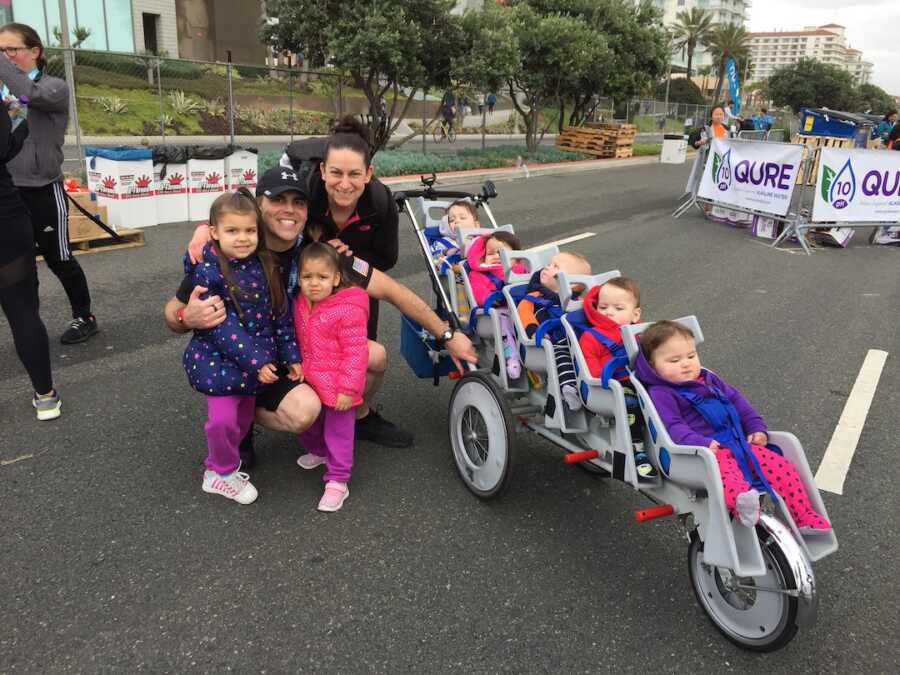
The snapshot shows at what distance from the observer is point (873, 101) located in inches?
3888

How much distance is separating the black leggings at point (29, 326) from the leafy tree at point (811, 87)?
84.2 meters

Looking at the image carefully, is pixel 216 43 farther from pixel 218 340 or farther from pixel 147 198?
pixel 218 340

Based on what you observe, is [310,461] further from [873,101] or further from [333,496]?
[873,101]

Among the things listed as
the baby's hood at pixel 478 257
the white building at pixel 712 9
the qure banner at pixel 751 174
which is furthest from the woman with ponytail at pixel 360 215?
the white building at pixel 712 9

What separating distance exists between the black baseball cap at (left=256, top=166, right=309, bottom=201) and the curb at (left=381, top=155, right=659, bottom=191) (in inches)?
396

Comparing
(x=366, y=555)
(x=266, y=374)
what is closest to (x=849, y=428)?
(x=366, y=555)

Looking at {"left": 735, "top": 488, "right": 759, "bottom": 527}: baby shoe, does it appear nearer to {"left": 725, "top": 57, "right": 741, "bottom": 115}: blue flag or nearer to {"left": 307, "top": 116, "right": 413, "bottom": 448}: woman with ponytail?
{"left": 307, "top": 116, "right": 413, "bottom": 448}: woman with ponytail

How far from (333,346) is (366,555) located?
0.93m

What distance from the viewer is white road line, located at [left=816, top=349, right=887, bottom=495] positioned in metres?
3.57

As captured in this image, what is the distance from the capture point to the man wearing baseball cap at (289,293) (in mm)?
2906

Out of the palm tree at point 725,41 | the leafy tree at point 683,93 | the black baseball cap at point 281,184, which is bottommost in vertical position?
the black baseball cap at point 281,184

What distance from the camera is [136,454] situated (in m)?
3.50

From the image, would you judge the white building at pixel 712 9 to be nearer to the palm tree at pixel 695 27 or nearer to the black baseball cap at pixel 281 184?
the palm tree at pixel 695 27

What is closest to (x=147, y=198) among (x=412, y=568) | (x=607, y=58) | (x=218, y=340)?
(x=218, y=340)
